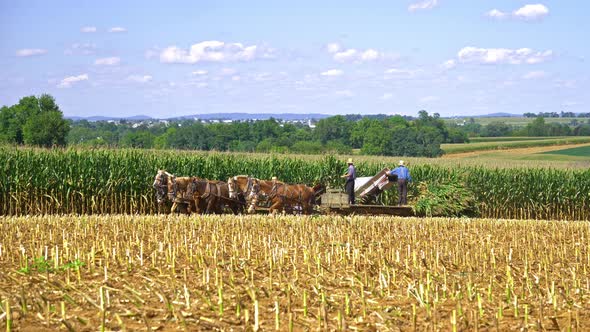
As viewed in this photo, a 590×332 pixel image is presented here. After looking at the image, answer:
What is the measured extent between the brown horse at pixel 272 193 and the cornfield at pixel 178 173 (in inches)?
163

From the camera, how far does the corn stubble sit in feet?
30.6

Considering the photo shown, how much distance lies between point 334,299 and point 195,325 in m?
2.15

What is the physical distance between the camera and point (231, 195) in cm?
2284

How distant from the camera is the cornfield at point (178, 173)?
2575 cm

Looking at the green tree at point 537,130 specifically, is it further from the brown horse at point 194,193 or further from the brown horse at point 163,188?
the brown horse at point 163,188

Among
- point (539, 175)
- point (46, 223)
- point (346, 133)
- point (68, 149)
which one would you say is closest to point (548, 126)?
point (346, 133)

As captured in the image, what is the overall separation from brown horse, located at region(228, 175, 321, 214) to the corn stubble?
3854 millimetres

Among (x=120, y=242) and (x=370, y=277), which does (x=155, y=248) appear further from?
(x=370, y=277)

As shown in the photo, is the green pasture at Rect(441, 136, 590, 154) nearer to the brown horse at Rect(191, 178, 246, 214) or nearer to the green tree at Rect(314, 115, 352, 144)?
the green tree at Rect(314, 115, 352, 144)

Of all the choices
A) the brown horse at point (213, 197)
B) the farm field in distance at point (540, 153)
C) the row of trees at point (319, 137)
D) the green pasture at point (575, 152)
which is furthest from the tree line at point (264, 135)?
the brown horse at point (213, 197)

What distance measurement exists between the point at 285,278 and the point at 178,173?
17321 mm

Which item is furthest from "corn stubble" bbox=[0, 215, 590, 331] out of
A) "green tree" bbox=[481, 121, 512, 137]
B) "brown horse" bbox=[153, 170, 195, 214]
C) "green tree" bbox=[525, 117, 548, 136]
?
"green tree" bbox=[481, 121, 512, 137]

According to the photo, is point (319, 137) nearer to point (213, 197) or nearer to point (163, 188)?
point (213, 197)

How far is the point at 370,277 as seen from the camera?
12156 millimetres
